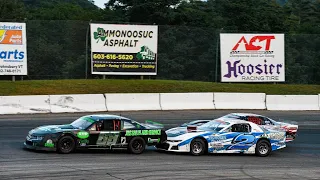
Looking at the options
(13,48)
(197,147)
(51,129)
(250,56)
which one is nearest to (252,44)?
(250,56)

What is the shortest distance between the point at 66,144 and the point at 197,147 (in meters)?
4.21

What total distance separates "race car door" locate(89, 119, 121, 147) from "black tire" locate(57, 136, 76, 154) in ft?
2.04

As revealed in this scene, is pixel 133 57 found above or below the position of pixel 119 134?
above

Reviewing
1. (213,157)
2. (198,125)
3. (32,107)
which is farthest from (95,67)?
(213,157)

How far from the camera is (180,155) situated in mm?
18516

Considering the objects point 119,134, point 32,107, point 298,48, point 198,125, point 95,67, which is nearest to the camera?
point 119,134

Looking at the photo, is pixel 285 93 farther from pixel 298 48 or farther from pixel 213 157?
pixel 213 157

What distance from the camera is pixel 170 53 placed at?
1405 inches

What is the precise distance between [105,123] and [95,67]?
53.9ft

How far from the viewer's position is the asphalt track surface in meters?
14.2

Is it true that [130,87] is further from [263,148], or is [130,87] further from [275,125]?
[263,148]

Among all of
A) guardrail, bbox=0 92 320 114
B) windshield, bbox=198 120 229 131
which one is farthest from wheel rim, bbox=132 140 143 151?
guardrail, bbox=0 92 320 114

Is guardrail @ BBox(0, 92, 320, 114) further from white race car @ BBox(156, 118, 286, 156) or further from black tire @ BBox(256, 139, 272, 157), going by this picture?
black tire @ BBox(256, 139, 272, 157)

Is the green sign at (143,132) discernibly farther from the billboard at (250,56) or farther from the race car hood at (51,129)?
the billboard at (250,56)
